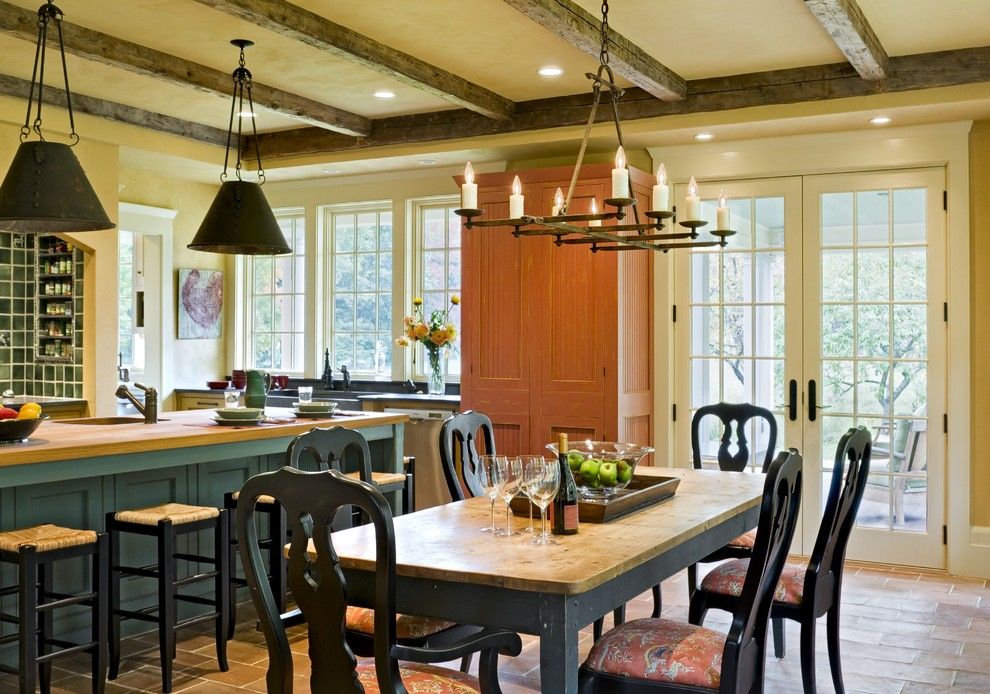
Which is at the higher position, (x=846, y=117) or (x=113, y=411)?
(x=846, y=117)

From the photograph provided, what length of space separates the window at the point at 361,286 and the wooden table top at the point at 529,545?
170 inches

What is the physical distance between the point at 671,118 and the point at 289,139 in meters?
2.85

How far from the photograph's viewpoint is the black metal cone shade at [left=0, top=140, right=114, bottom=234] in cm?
371

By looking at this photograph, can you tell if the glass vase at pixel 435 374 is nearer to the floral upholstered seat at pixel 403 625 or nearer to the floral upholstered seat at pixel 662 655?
the floral upholstered seat at pixel 403 625

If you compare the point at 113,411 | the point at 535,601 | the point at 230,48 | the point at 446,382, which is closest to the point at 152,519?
the point at 535,601

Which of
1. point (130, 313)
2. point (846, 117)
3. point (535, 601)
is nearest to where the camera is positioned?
point (535, 601)

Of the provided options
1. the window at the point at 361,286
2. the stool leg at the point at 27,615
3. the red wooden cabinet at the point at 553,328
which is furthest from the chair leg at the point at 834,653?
the window at the point at 361,286

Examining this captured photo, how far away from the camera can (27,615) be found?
3.31m

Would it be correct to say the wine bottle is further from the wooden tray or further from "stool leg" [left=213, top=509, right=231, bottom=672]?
"stool leg" [left=213, top=509, right=231, bottom=672]

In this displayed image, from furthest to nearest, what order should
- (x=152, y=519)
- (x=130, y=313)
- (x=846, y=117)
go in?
(x=130, y=313)
(x=846, y=117)
(x=152, y=519)

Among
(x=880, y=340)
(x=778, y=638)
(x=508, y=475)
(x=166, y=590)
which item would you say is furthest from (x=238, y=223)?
(x=880, y=340)

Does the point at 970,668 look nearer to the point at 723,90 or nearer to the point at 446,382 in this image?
the point at 723,90

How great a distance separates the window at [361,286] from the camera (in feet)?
25.2

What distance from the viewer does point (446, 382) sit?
7301mm
